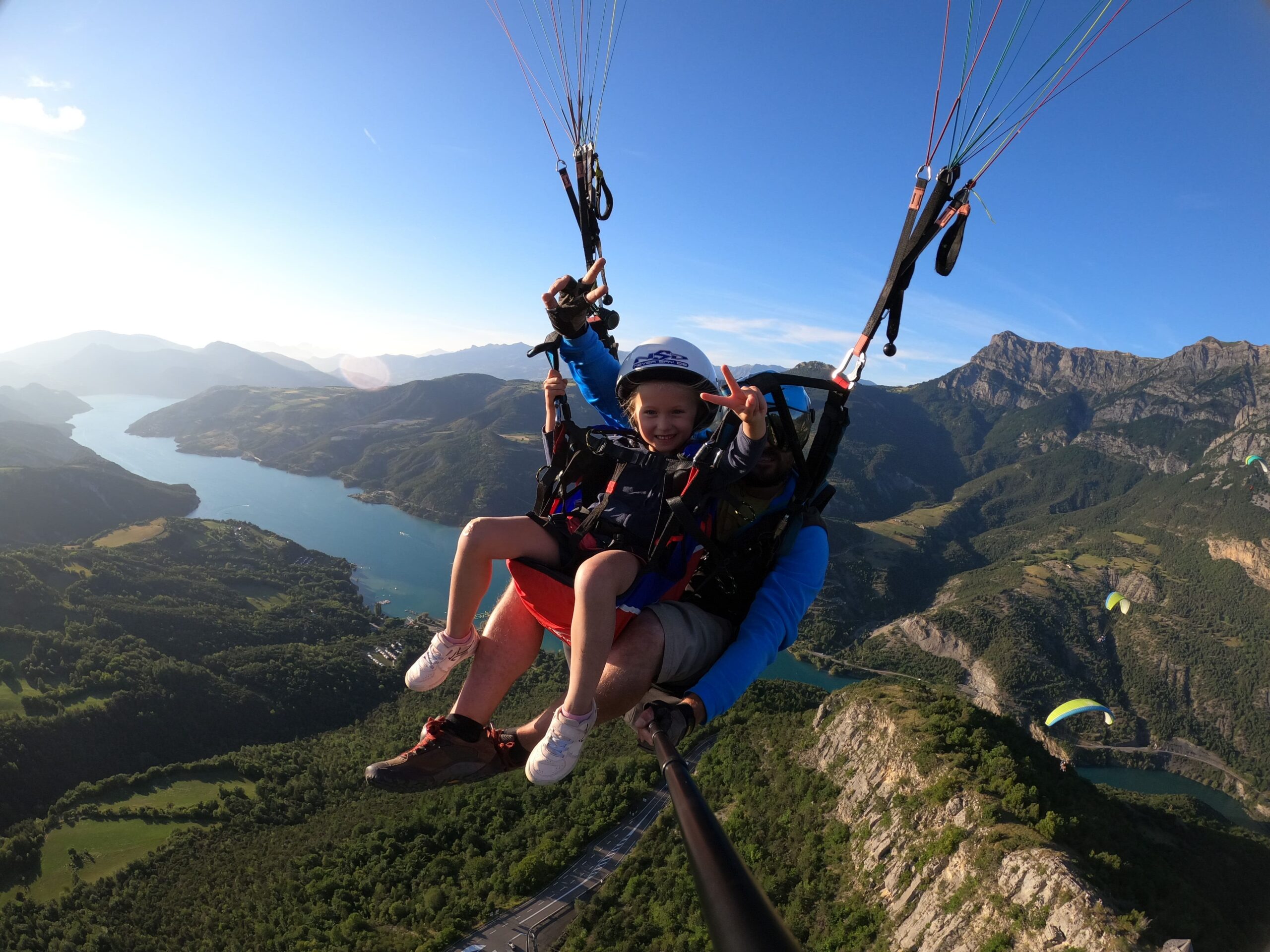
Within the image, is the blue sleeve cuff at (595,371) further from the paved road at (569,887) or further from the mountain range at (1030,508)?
the mountain range at (1030,508)

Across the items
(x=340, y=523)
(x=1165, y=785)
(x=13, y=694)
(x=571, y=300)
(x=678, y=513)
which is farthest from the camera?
(x=340, y=523)

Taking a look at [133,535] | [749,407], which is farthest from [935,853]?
[133,535]

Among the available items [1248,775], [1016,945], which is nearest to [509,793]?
[1016,945]

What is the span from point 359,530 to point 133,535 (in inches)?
1061

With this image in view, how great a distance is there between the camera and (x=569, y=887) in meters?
25.3

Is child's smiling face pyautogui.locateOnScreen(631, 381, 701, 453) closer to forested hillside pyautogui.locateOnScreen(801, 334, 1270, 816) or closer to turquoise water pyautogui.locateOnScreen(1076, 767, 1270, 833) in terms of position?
turquoise water pyautogui.locateOnScreen(1076, 767, 1270, 833)

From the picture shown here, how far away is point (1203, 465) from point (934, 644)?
82364 mm

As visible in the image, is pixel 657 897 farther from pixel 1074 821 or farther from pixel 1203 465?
pixel 1203 465

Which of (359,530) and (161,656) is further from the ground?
(359,530)

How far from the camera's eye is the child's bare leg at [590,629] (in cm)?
241

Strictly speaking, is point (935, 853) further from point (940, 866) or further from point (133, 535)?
point (133, 535)

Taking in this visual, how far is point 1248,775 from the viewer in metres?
58.9

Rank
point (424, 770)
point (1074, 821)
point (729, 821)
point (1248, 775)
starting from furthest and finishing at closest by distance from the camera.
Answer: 1. point (1248, 775)
2. point (729, 821)
3. point (1074, 821)
4. point (424, 770)

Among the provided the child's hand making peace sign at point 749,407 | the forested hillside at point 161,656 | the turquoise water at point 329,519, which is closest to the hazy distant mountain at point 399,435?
the turquoise water at point 329,519
